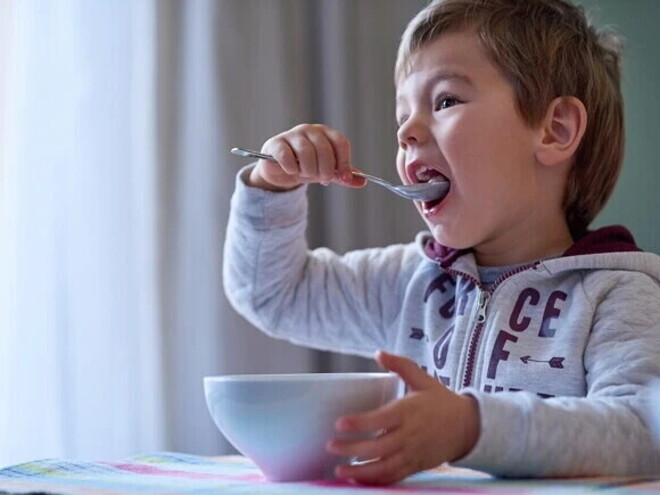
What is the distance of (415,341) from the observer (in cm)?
127

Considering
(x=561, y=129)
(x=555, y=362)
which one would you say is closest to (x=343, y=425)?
(x=555, y=362)

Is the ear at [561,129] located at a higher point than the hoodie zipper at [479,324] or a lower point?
higher

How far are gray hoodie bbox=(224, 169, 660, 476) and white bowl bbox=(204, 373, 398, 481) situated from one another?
11 cm

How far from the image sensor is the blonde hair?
1194mm

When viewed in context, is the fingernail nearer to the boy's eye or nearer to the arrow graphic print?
the arrow graphic print

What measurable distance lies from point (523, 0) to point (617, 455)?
25.8 inches

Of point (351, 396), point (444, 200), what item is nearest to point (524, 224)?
point (444, 200)

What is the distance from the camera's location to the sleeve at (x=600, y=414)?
767 mm

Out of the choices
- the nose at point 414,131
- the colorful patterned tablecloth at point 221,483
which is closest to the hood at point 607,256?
the nose at point 414,131

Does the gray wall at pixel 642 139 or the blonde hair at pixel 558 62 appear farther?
the gray wall at pixel 642 139

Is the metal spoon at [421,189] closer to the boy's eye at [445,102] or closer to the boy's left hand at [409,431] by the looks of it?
the boy's eye at [445,102]

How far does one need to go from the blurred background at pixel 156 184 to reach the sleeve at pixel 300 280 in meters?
0.15

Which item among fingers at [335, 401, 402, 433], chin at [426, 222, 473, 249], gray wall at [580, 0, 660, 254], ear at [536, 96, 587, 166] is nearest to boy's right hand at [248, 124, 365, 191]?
chin at [426, 222, 473, 249]

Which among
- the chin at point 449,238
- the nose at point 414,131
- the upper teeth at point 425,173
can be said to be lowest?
the chin at point 449,238
